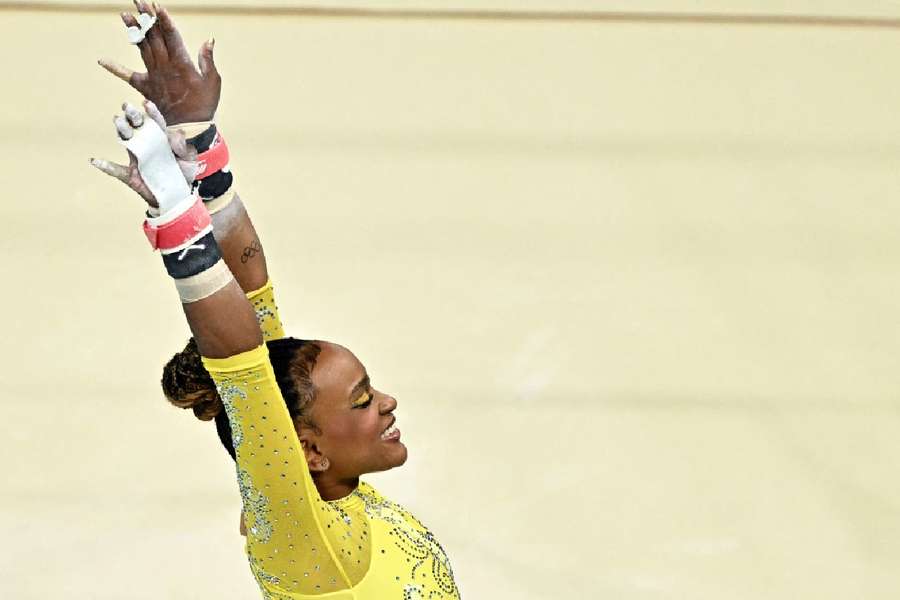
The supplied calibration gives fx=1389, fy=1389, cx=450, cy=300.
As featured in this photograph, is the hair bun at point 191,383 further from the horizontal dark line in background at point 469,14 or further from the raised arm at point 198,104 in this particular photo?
the horizontal dark line in background at point 469,14

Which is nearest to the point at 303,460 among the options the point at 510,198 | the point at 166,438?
the point at 166,438

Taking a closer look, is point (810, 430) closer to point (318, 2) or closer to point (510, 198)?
point (510, 198)

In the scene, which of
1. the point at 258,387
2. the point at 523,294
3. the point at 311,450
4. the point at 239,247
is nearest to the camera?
the point at 258,387

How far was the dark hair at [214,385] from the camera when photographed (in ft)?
5.25

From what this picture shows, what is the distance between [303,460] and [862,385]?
2.12m

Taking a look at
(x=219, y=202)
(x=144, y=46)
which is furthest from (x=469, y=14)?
(x=144, y=46)

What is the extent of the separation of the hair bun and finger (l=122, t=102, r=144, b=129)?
1.07ft

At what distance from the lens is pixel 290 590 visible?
1.60 m

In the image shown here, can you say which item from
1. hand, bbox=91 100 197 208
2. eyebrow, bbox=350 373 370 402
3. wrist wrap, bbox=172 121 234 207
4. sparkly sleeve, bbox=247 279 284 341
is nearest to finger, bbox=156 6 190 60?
wrist wrap, bbox=172 121 234 207

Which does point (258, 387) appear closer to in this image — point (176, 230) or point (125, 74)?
point (176, 230)

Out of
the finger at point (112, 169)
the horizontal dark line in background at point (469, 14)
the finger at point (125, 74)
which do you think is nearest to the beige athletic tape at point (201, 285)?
the finger at point (112, 169)

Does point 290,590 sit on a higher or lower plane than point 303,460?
lower

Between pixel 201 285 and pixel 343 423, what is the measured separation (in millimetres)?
327

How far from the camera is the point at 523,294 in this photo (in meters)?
3.48
